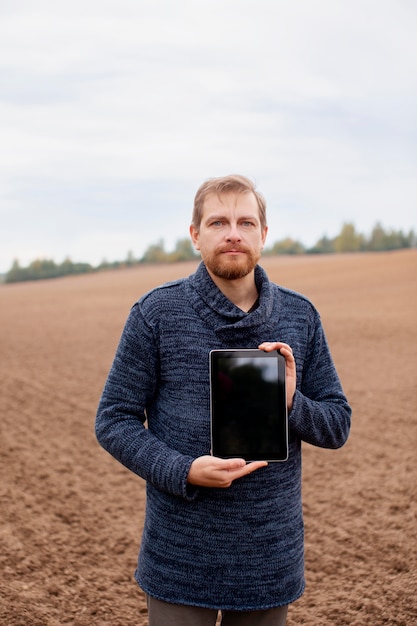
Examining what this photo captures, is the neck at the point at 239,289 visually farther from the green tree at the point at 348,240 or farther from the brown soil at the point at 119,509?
the green tree at the point at 348,240

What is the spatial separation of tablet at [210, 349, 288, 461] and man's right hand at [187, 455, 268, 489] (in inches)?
2.0

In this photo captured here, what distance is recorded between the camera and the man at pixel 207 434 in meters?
2.05

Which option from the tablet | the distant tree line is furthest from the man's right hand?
the distant tree line

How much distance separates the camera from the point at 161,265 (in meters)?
67.4

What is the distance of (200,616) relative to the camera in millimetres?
2090

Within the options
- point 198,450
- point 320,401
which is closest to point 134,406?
point 198,450

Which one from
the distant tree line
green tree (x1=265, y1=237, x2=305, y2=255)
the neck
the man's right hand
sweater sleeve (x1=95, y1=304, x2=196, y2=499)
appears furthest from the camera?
green tree (x1=265, y1=237, x2=305, y2=255)

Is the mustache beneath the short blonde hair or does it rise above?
beneath

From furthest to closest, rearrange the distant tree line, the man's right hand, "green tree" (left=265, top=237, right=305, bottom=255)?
"green tree" (left=265, top=237, right=305, bottom=255)
the distant tree line
the man's right hand

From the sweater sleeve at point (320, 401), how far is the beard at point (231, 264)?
1.09 feet

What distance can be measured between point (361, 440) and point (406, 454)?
2.45 ft

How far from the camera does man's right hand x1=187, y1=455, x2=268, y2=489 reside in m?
1.89

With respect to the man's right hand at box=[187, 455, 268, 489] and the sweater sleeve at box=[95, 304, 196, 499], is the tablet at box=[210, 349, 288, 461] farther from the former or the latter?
the sweater sleeve at box=[95, 304, 196, 499]

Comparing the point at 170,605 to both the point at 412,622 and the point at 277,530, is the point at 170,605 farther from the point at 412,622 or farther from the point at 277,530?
the point at 412,622
